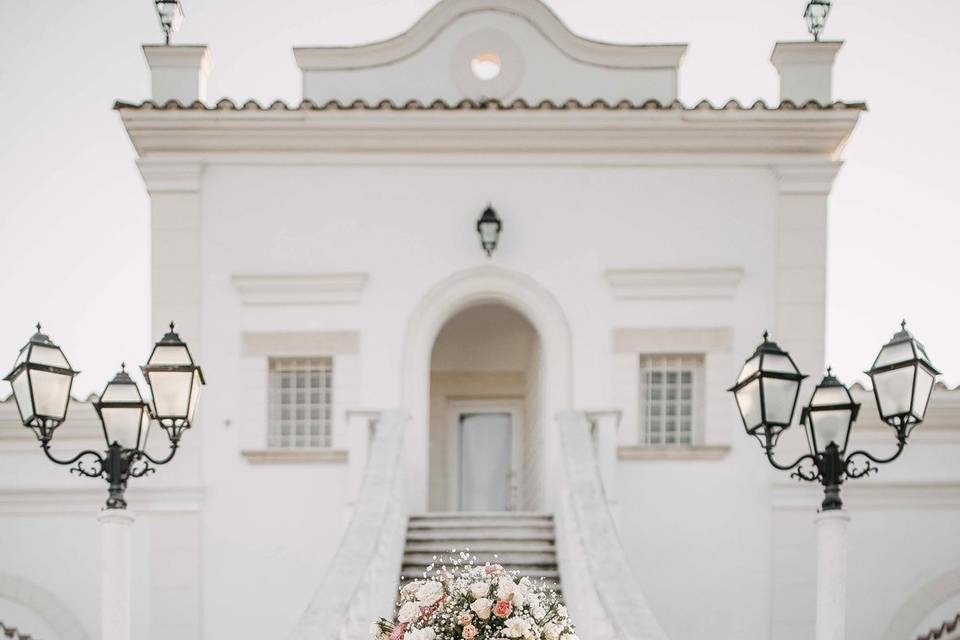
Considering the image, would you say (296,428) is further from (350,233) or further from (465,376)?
(465,376)

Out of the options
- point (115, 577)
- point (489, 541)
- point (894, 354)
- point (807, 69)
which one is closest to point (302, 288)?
point (489, 541)

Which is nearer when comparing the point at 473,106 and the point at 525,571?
the point at 525,571

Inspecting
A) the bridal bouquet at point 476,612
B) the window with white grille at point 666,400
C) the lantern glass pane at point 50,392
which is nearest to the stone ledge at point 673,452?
the window with white grille at point 666,400

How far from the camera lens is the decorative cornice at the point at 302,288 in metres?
21.7

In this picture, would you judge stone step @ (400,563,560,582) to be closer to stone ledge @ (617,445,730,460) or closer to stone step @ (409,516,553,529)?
stone step @ (409,516,553,529)

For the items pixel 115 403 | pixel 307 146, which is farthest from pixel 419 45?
pixel 115 403

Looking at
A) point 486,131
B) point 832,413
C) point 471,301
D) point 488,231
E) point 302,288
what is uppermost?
point 486,131

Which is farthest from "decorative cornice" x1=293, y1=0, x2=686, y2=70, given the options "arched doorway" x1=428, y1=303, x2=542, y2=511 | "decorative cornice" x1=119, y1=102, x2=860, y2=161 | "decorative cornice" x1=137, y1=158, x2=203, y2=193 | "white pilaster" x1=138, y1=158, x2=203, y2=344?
"arched doorway" x1=428, y1=303, x2=542, y2=511

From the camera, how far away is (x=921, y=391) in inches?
508

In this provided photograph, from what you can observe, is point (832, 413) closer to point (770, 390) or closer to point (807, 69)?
point (770, 390)

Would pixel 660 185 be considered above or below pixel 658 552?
above

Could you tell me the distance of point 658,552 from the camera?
69.8ft

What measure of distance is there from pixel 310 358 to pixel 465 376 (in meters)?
3.76

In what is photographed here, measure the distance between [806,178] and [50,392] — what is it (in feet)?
36.6
